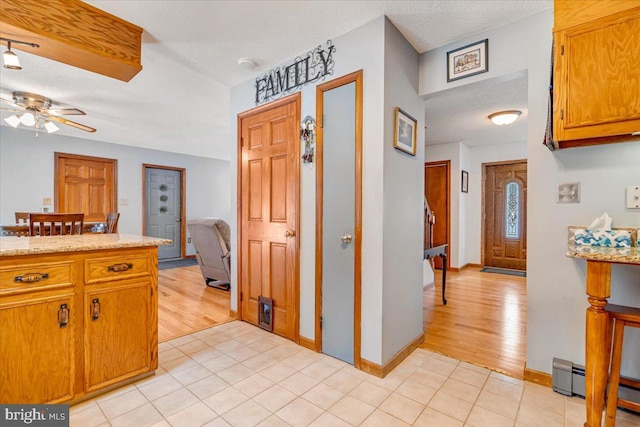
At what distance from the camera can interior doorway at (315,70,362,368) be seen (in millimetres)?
2068

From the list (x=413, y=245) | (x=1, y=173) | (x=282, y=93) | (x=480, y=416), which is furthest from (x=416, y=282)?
(x=1, y=173)

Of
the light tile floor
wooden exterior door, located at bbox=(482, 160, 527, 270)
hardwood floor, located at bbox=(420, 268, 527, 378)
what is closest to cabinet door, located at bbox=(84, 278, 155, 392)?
the light tile floor

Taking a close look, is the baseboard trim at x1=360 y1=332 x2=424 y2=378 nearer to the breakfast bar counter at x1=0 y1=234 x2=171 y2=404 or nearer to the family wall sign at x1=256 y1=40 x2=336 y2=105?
the breakfast bar counter at x1=0 y1=234 x2=171 y2=404

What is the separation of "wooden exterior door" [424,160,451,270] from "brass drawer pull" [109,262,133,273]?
479cm

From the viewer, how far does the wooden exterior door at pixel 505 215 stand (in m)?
5.16

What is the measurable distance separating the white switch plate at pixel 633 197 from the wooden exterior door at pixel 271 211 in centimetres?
202

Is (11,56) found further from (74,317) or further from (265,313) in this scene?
(265,313)

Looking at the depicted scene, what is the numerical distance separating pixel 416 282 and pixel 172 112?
370 cm

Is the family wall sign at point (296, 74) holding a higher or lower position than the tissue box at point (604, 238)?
higher

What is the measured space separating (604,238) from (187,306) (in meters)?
3.63

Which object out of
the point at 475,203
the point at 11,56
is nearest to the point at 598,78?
the point at 11,56

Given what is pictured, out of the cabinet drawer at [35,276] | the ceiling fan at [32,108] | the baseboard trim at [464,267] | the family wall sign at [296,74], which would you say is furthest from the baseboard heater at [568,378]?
the ceiling fan at [32,108]

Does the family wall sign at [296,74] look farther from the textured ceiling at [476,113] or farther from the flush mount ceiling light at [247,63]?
the textured ceiling at [476,113]

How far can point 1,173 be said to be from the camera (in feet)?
14.8
